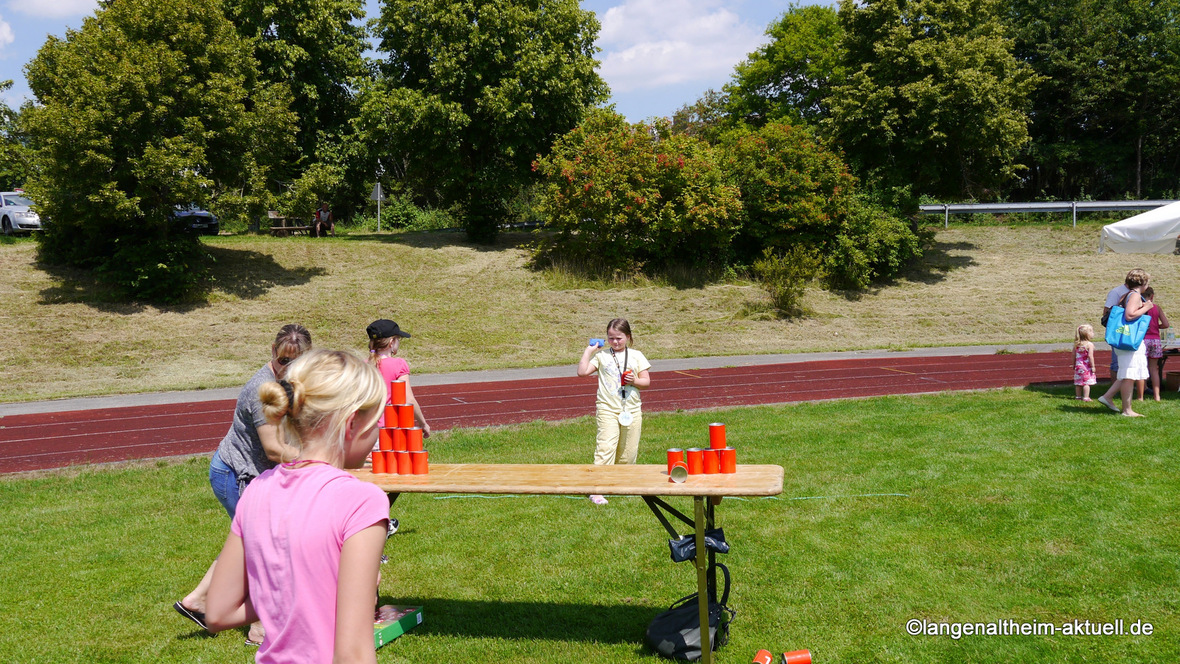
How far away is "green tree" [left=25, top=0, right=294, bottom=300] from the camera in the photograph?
1959 cm

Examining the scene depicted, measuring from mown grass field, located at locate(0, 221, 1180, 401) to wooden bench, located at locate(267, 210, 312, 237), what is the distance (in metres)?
4.61

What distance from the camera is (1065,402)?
11.5 m

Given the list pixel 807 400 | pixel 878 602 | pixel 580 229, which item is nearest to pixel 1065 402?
pixel 807 400

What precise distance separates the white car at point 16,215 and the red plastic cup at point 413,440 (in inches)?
1079

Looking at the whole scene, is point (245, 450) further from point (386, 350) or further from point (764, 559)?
point (764, 559)

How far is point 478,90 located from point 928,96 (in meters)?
15.2

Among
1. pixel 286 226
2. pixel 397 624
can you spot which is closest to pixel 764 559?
pixel 397 624

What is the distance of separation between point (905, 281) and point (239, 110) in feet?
72.1

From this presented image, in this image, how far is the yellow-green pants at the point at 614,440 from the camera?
712cm

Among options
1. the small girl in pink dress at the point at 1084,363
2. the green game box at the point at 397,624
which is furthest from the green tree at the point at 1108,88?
the green game box at the point at 397,624

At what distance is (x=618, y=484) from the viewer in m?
4.27

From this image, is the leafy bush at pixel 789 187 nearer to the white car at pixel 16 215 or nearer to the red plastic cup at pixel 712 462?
the white car at pixel 16 215

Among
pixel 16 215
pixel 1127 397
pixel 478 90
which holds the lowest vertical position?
pixel 1127 397

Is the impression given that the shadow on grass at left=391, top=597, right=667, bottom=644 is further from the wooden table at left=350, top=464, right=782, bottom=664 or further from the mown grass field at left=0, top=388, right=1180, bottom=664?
the wooden table at left=350, top=464, right=782, bottom=664
